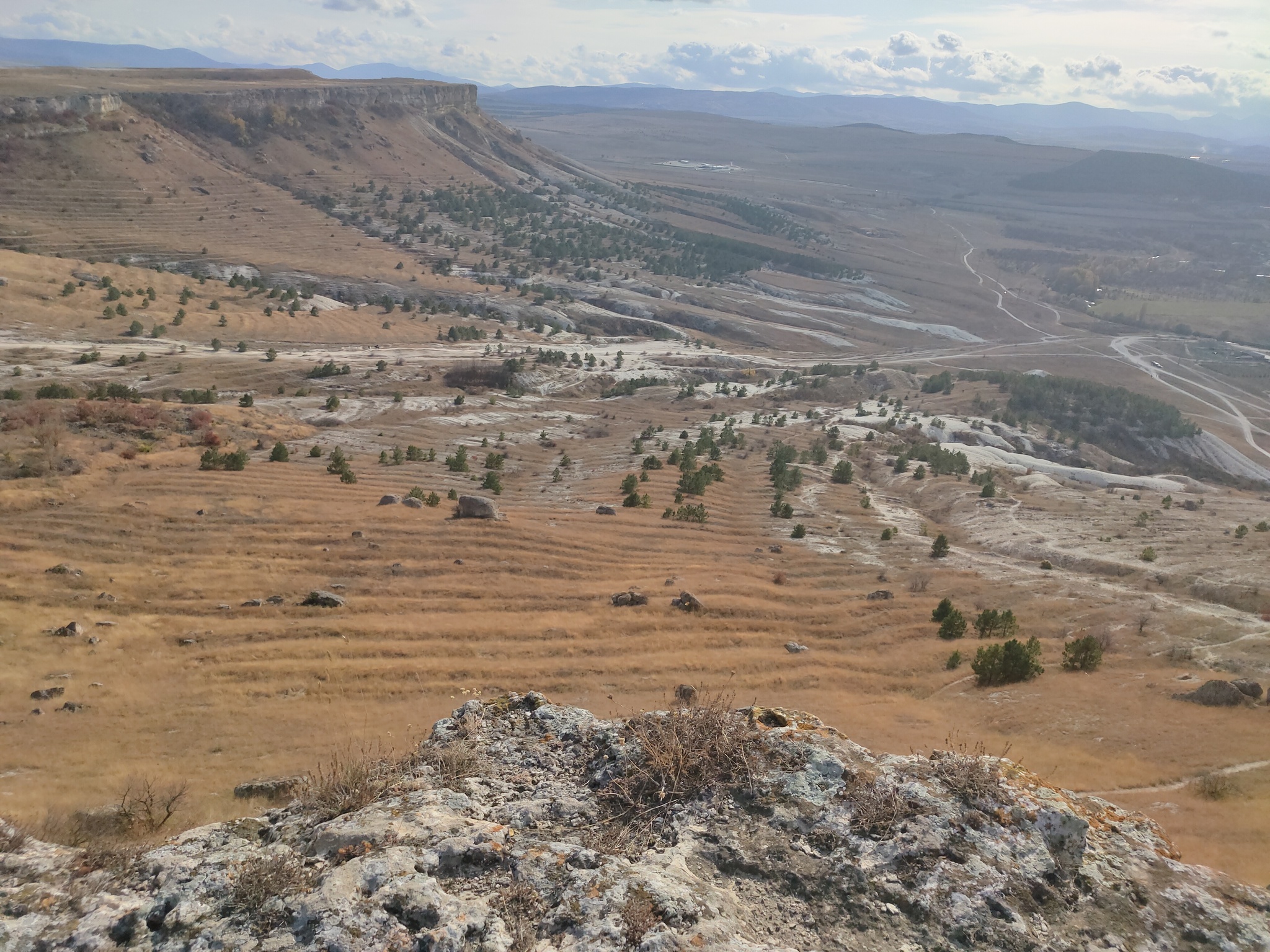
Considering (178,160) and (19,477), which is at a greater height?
(178,160)

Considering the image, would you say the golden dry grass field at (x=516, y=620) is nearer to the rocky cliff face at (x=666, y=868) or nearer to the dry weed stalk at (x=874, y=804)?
the rocky cliff face at (x=666, y=868)

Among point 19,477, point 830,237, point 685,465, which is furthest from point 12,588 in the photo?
point 830,237

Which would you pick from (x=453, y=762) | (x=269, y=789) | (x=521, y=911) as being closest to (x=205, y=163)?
(x=269, y=789)

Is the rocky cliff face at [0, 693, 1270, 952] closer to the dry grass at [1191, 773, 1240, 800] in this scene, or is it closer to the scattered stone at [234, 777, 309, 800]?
the scattered stone at [234, 777, 309, 800]

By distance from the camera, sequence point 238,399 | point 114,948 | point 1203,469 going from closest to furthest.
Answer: point 114,948 → point 238,399 → point 1203,469

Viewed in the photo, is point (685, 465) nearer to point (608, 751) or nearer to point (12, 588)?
point (12, 588)

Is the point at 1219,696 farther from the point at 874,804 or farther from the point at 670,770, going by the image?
the point at 670,770
